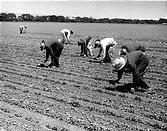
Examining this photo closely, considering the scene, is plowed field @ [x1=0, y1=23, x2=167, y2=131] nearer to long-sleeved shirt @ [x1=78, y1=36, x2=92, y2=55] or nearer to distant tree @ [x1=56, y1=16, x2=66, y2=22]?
long-sleeved shirt @ [x1=78, y1=36, x2=92, y2=55]

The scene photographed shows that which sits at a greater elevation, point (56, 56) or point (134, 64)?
point (134, 64)

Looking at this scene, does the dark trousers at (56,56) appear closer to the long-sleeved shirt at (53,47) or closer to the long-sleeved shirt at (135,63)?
the long-sleeved shirt at (53,47)

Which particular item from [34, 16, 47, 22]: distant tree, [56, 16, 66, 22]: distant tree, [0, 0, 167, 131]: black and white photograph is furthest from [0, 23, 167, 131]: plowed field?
[34, 16, 47, 22]: distant tree

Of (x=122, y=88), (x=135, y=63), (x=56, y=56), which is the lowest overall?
(x=122, y=88)

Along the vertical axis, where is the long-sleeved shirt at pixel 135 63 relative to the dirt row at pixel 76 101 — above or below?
above

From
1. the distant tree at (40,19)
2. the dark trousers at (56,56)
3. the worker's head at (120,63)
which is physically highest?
the distant tree at (40,19)

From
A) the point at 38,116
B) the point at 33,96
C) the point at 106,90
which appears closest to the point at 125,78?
the point at 106,90

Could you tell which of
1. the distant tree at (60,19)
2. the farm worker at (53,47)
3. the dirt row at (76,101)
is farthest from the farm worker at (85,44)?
the distant tree at (60,19)

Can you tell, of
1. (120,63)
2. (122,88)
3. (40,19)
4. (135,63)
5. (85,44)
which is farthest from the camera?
(40,19)

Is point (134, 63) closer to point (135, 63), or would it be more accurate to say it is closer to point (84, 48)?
point (135, 63)

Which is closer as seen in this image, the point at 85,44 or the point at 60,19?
the point at 85,44

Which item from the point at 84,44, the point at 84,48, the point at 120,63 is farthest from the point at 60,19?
the point at 120,63

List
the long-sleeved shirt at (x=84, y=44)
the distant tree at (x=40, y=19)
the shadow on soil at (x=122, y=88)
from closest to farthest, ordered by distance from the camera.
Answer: the shadow on soil at (x=122, y=88), the long-sleeved shirt at (x=84, y=44), the distant tree at (x=40, y=19)

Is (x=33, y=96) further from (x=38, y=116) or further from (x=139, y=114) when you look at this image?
(x=139, y=114)
